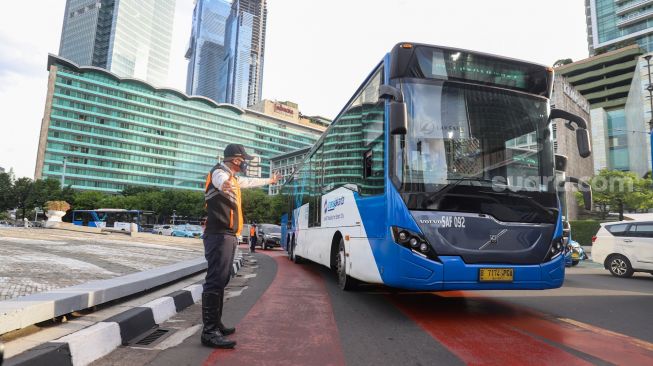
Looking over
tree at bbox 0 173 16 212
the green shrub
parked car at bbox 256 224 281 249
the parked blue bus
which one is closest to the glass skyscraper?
tree at bbox 0 173 16 212

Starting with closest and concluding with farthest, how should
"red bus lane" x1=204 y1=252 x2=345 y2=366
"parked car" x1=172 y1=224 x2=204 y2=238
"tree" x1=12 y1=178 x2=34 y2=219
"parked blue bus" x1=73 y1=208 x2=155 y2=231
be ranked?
"red bus lane" x1=204 y1=252 x2=345 y2=366
"parked car" x1=172 y1=224 x2=204 y2=238
"parked blue bus" x1=73 y1=208 x2=155 y2=231
"tree" x1=12 y1=178 x2=34 y2=219

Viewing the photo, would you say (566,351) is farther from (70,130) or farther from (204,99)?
(204,99)

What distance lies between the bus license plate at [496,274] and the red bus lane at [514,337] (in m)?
0.55

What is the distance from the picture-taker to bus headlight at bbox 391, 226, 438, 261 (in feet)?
15.4

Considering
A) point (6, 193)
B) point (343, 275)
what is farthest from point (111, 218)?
point (343, 275)

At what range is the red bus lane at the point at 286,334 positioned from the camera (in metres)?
3.29

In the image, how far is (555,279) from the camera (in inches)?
198

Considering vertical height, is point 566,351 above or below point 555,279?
below

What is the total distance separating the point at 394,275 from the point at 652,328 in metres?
3.21

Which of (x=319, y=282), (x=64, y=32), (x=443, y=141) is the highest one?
(x=64, y=32)

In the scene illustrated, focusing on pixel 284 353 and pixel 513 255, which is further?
pixel 513 255

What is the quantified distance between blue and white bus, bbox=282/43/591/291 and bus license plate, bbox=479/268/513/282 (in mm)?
13

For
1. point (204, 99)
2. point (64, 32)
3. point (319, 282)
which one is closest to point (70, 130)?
point (204, 99)

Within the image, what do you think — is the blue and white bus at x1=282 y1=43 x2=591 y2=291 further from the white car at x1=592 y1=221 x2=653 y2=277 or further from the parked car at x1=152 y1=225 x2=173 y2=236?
the parked car at x1=152 y1=225 x2=173 y2=236
